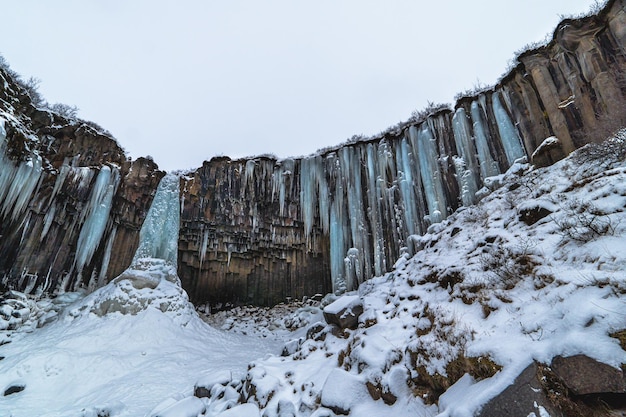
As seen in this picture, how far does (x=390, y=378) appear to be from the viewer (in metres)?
3.77

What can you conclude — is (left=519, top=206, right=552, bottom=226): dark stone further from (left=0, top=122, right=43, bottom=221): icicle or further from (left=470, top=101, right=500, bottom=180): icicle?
(left=0, top=122, right=43, bottom=221): icicle

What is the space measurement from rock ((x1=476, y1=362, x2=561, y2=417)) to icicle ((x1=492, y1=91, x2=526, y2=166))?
9674 mm

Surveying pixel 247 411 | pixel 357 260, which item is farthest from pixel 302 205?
pixel 247 411

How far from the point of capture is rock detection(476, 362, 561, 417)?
232 centimetres

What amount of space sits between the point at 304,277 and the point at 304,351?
1038 cm

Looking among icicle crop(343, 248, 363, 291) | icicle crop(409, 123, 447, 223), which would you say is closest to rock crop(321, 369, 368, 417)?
icicle crop(409, 123, 447, 223)

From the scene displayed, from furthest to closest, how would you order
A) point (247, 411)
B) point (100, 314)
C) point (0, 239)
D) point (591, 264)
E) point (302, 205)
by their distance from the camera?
point (302, 205)
point (0, 239)
point (100, 314)
point (247, 411)
point (591, 264)

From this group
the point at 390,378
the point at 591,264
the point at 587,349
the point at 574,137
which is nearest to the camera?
the point at 587,349

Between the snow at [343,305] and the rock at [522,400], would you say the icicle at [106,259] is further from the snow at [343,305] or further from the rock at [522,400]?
the rock at [522,400]

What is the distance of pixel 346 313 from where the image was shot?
647 cm

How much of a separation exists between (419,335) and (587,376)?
2361 mm

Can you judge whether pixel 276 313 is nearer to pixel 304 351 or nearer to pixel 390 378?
pixel 304 351

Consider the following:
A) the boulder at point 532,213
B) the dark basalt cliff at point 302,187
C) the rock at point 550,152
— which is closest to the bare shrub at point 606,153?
the dark basalt cliff at point 302,187

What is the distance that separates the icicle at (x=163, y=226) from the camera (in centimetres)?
1309
